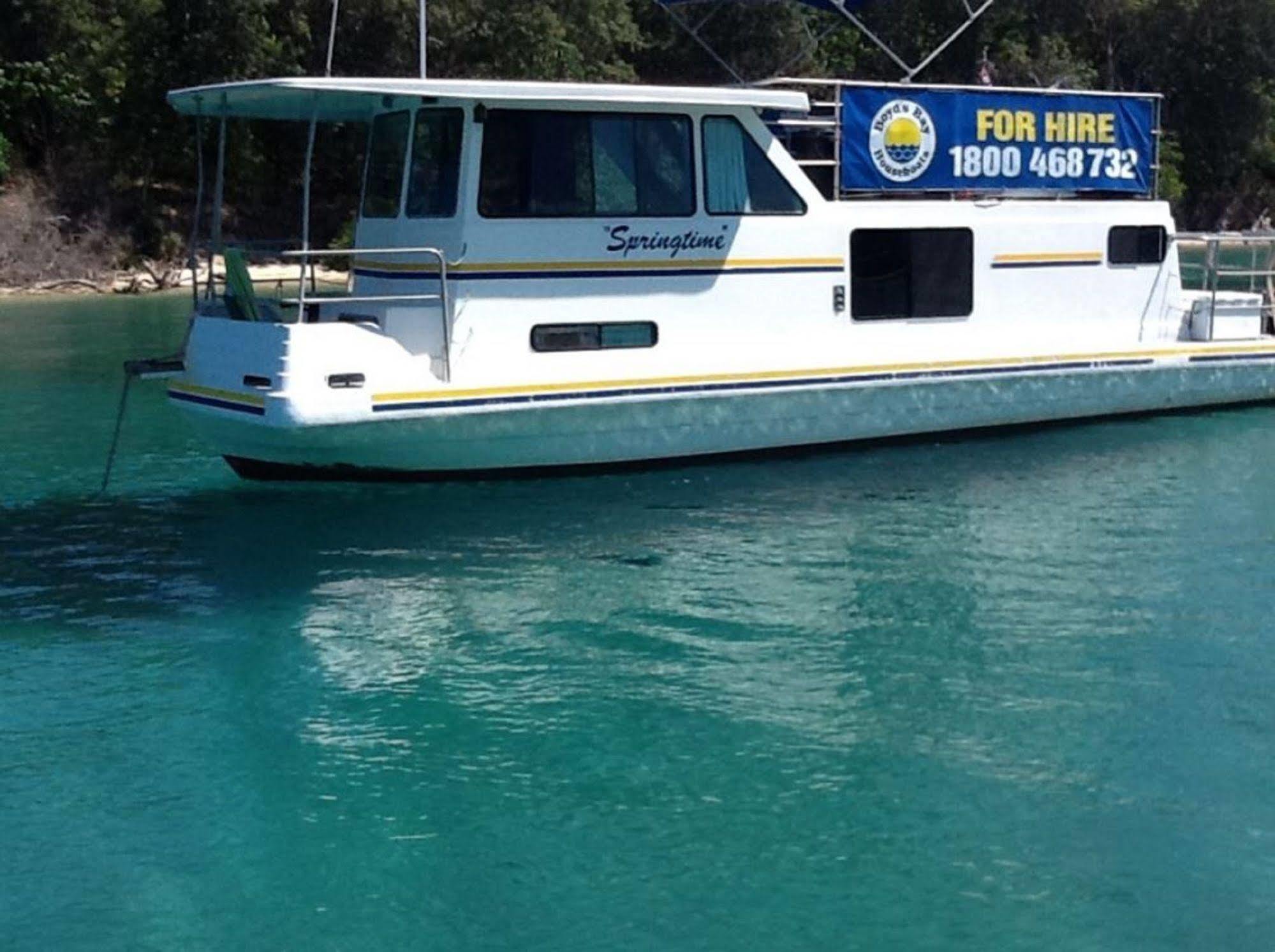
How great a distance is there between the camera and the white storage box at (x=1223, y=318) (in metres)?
16.2

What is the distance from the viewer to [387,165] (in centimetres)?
1308

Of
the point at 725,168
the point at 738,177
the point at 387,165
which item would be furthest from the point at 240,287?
the point at 738,177

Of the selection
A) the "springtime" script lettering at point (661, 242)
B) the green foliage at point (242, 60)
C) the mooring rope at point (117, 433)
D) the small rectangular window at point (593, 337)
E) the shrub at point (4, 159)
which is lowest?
the mooring rope at point (117, 433)

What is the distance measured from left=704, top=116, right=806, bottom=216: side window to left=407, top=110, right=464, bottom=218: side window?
203 cm

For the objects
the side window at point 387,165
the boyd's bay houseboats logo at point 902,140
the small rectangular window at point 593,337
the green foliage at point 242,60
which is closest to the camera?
the small rectangular window at point 593,337

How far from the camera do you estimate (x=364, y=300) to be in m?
11.6

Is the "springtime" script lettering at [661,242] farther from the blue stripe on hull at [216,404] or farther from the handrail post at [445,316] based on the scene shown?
the blue stripe on hull at [216,404]

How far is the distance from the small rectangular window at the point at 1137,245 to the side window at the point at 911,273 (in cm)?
179

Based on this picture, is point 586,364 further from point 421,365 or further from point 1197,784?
point 1197,784

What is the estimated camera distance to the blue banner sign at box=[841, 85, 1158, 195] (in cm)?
1421

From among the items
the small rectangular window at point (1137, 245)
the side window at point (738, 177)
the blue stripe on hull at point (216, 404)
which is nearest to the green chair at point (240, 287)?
the blue stripe on hull at point (216, 404)

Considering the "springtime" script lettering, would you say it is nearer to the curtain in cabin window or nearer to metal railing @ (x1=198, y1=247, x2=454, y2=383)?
the curtain in cabin window

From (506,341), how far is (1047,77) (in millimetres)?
47232

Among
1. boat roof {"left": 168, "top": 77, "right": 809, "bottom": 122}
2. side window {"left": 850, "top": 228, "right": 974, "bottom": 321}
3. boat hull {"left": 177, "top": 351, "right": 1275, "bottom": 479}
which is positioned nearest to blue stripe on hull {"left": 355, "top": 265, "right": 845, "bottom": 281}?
A: side window {"left": 850, "top": 228, "right": 974, "bottom": 321}
